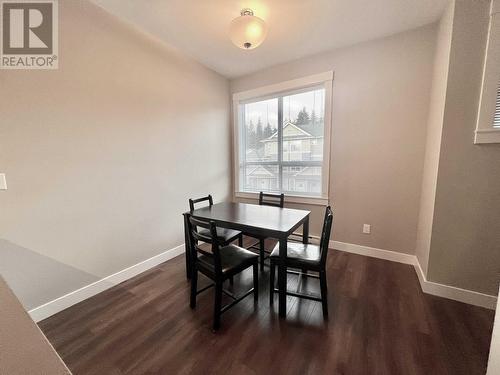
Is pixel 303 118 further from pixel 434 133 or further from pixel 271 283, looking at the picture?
pixel 271 283

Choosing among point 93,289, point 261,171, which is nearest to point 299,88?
point 261,171

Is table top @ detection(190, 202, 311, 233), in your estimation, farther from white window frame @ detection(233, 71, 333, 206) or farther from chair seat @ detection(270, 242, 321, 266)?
white window frame @ detection(233, 71, 333, 206)

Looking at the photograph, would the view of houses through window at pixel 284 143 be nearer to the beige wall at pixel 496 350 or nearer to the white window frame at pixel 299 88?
the white window frame at pixel 299 88

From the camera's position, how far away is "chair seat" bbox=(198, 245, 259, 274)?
169 cm

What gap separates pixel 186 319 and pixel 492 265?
8.61ft

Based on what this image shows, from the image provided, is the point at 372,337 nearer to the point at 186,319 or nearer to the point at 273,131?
the point at 186,319

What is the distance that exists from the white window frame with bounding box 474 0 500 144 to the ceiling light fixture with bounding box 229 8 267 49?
70.1 inches

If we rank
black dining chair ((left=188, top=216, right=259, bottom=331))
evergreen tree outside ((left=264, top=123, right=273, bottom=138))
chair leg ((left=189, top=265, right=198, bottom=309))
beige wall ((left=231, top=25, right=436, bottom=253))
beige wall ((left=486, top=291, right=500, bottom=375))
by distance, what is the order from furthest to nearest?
1. evergreen tree outside ((left=264, top=123, right=273, bottom=138))
2. beige wall ((left=231, top=25, right=436, bottom=253))
3. chair leg ((left=189, top=265, right=198, bottom=309))
4. black dining chair ((left=188, top=216, right=259, bottom=331))
5. beige wall ((left=486, top=291, right=500, bottom=375))

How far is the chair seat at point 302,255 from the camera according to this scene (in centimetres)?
175

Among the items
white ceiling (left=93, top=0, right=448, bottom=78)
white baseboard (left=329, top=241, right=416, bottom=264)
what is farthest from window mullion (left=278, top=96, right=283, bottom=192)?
white baseboard (left=329, top=241, right=416, bottom=264)

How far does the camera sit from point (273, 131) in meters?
3.48

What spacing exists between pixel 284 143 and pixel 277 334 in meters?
2.58

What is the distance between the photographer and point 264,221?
1.96 meters

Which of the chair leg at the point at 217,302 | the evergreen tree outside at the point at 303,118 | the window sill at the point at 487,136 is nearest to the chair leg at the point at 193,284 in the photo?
the chair leg at the point at 217,302
